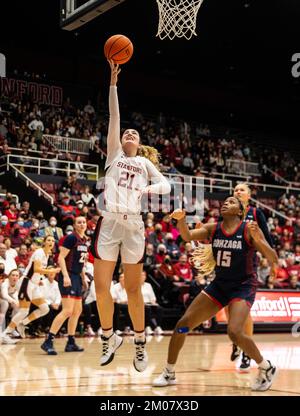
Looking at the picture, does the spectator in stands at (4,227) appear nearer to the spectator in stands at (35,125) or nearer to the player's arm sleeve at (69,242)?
the player's arm sleeve at (69,242)

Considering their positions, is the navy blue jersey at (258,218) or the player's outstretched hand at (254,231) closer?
the player's outstretched hand at (254,231)

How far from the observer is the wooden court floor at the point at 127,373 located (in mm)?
5535

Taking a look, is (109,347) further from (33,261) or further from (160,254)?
(160,254)

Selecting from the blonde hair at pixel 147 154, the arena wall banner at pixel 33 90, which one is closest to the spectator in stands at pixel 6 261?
the blonde hair at pixel 147 154

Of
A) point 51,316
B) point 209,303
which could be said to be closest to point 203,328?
point 51,316

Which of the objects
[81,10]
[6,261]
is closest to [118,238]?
[81,10]

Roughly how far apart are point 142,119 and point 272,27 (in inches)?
244

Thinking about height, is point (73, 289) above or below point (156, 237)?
below

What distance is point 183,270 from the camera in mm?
14930

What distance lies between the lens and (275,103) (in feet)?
98.1

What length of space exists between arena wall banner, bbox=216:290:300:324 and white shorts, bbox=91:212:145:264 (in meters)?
8.54

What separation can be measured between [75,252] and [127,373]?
2950 millimetres

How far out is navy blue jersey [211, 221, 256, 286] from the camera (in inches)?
237

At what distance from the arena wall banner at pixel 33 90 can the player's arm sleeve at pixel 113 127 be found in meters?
15.6
